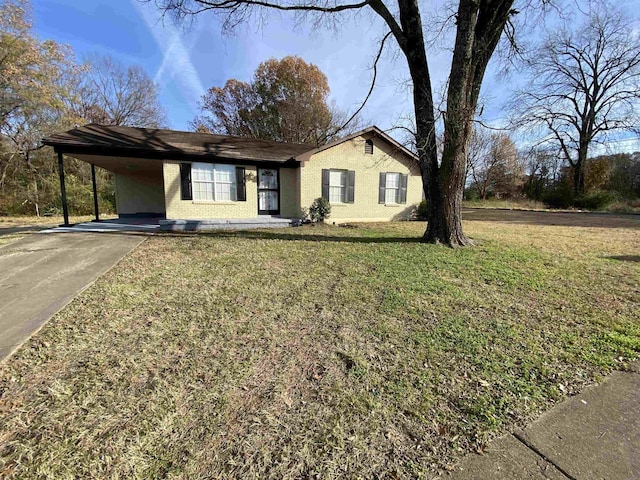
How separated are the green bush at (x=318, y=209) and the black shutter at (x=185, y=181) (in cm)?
459

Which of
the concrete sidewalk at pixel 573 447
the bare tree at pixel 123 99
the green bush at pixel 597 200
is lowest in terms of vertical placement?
the concrete sidewalk at pixel 573 447

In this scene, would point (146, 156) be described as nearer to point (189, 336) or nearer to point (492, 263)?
point (189, 336)

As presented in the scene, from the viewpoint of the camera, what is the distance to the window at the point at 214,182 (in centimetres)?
1002

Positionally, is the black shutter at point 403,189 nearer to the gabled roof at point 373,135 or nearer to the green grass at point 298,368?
the gabled roof at point 373,135

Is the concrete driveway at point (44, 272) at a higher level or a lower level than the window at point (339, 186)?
lower

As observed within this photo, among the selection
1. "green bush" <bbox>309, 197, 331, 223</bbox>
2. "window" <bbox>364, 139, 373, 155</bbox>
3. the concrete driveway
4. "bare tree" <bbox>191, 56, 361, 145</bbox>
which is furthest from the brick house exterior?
"bare tree" <bbox>191, 56, 361, 145</bbox>

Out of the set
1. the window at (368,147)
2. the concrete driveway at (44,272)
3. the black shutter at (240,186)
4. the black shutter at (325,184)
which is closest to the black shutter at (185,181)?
the black shutter at (240,186)

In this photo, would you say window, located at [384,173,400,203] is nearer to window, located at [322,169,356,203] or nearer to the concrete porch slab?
window, located at [322,169,356,203]

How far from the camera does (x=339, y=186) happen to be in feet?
40.2

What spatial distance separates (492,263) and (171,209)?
9758 mm

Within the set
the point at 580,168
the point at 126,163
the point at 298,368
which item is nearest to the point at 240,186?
the point at 126,163

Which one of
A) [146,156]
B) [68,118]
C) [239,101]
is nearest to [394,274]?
[146,156]

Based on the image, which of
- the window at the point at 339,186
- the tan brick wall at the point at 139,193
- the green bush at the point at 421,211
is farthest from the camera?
the green bush at the point at 421,211

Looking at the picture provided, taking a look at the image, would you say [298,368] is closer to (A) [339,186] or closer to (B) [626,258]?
(B) [626,258]
